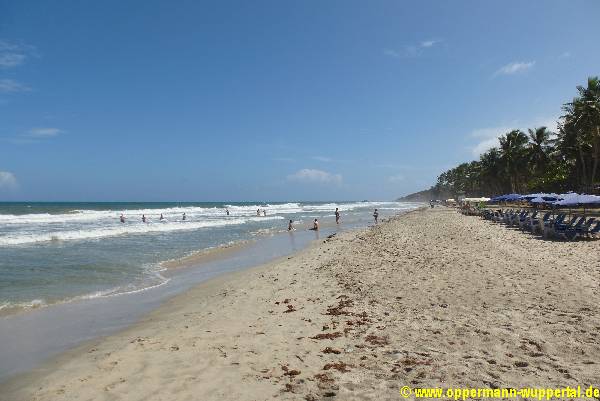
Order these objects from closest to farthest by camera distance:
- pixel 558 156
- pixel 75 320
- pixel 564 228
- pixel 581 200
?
pixel 75 320, pixel 564 228, pixel 581 200, pixel 558 156

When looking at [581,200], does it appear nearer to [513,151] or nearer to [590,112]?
[590,112]

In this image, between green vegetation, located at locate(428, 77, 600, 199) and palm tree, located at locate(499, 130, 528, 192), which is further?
palm tree, located at locate(499, 130, 528, 192)

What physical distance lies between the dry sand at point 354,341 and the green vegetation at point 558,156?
37.2m

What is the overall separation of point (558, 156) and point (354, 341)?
6545 cm

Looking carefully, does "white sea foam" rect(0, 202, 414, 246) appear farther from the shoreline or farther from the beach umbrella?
the beach umbrella

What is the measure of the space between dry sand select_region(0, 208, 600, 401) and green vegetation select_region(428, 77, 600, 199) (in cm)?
3715

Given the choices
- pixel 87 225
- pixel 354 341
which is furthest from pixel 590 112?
pixel 87 225

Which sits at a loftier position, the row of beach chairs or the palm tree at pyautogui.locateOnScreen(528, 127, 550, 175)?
the palm tree at pyautogui.locateOnScreen(528, 127, 550, 175)

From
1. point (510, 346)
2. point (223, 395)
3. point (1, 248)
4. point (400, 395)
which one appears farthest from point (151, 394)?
point (1, 248)

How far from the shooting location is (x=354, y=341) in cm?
591

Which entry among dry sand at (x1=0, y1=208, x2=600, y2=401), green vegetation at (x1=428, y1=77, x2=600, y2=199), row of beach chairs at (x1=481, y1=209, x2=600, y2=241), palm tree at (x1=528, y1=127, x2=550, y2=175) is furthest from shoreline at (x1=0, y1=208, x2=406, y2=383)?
palm tree at (x1=528, y1=127, x2=550, y2=175)

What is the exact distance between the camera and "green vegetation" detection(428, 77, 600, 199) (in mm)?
40344

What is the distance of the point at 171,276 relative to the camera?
45.6 ft

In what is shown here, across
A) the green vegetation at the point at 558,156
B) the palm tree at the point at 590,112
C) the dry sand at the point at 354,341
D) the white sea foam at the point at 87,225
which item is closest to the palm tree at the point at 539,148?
the green vegetation at the point at 558,156
